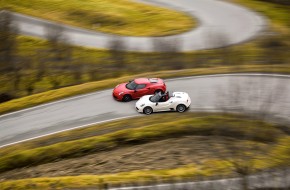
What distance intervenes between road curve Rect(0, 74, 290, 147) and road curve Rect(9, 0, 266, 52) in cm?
1092

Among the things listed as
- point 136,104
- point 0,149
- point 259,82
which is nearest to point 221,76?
point 259,82

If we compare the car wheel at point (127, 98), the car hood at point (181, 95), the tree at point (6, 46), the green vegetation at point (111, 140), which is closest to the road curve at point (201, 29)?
the tree at point (6, 46)

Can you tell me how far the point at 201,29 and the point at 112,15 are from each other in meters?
9.68

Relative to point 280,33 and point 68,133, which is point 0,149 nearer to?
point 68,133

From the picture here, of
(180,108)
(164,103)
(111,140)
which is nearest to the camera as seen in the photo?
(111,140)

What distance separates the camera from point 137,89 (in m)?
27.9

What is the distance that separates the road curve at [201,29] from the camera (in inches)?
1574

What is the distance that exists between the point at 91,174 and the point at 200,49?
21.4 metres

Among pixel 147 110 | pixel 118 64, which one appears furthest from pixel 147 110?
pixel 118 64

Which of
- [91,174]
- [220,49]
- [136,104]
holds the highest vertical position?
[220,49]

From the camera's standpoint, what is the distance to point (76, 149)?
22.3m

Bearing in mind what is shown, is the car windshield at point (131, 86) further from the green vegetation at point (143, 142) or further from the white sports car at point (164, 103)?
the green vegetation at point (143, 142)

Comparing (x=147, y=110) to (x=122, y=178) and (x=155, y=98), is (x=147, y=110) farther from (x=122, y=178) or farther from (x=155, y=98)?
(x=122, y=178)

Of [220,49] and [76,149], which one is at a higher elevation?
[220,49]
